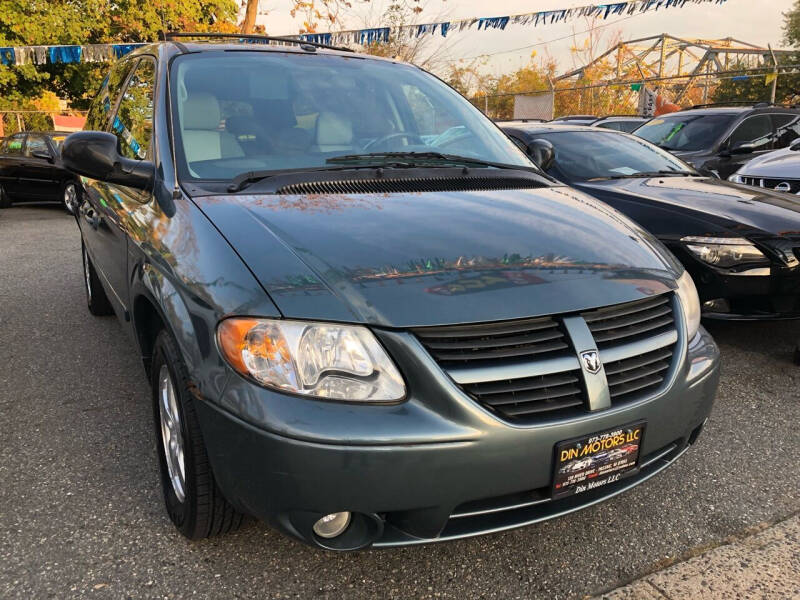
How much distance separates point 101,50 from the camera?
15.6 m

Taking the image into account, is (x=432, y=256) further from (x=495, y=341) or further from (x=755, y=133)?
(x=755, y=133)

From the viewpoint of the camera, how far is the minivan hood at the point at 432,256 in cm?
170

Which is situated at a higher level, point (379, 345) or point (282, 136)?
point (282, 136)

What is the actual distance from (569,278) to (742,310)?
8.00 feet

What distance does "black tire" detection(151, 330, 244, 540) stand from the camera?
1.88 metres

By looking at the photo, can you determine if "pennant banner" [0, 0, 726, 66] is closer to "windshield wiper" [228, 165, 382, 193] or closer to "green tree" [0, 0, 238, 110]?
"green tree" [0, 0, 238, 110]

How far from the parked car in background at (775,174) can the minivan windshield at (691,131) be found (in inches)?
58.6

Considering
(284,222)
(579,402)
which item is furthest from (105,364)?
(579,402)

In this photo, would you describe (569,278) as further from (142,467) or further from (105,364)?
(105,364)

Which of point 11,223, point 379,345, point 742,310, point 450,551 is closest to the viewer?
point 379,345

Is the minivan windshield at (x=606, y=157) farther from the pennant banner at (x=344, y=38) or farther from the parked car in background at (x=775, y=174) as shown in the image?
the pennant banner at (x=344, y=38)

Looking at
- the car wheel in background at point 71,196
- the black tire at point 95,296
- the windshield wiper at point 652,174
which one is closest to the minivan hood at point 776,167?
the windshield wiper at point 652,174

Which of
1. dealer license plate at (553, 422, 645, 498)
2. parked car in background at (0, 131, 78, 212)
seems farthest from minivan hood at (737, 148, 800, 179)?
parked car in background at (0, 131, 78, 212)

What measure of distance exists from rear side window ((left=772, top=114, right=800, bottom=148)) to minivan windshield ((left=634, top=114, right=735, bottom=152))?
1.09 metres
